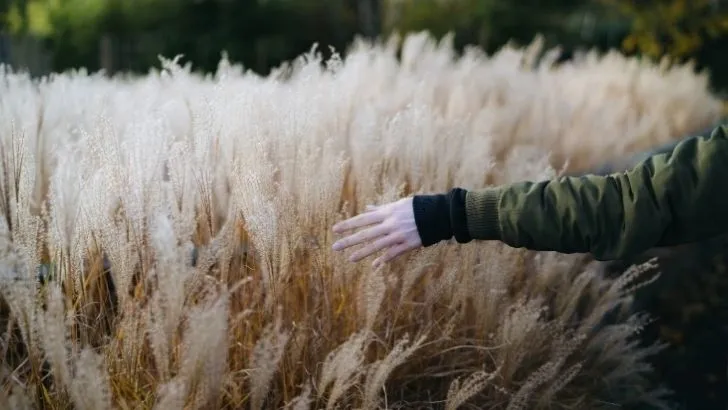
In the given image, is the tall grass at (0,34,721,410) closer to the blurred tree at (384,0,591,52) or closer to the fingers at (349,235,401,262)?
the fingers at (349,235,401,262)

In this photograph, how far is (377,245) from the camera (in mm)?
1942

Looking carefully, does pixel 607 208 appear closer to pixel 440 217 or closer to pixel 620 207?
pixel 620 207

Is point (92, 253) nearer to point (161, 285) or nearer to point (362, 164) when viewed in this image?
point (161, 285)

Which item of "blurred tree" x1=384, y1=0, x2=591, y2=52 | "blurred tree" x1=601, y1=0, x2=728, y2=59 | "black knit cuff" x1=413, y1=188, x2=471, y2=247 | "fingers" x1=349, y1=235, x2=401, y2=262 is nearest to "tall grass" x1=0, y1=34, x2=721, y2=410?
"fingers" x1=349, y1=235, x2=401, y2=262

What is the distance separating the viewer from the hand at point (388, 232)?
193cm

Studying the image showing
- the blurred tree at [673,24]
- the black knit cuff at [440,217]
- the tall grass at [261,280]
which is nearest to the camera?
the tall grass at [261,280]

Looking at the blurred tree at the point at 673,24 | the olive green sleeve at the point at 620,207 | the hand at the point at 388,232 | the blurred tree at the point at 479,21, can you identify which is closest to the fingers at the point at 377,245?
the hand at the point at 388,232

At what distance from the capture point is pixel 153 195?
2.05 m

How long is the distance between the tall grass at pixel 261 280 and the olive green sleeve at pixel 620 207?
0.31m

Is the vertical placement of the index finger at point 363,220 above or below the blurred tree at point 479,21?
below

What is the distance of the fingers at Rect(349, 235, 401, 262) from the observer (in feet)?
6.33

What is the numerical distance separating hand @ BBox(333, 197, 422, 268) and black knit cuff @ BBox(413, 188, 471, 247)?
2cm

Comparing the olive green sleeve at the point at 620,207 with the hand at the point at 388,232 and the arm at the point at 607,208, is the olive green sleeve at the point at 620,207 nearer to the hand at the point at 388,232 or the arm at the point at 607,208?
the arm at the point at 607,208

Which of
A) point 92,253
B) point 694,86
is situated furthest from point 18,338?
point 694,86
